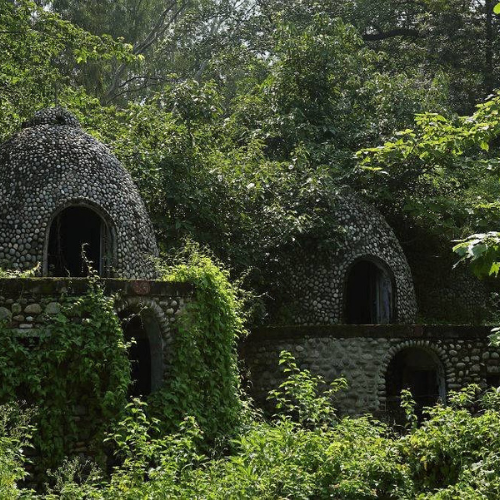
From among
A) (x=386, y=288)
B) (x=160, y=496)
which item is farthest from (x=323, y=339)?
(x=160, y=496)

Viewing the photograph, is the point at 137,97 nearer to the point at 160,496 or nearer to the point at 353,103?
the point at 353,103

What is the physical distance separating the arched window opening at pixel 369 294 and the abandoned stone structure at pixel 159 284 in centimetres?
4

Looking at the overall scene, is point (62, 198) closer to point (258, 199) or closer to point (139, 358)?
point (139, 358)

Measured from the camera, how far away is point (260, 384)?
1444 centimetres

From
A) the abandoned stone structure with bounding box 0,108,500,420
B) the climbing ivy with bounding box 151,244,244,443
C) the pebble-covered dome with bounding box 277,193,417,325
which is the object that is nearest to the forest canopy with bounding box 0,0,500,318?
the pebble-covered dome with bounding box 277,193,417,325

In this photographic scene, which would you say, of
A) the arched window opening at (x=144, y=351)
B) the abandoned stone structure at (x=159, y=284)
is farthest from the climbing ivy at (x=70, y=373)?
the arched window opening at (x=144, y=351)

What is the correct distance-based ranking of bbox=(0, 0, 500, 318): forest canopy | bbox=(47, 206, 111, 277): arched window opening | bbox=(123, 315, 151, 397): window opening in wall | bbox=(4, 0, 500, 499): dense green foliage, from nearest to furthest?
1. bbox=(4, 0, 500, 499): dense green foliage
2. bbox=(123, 315, 151, 397): window opening in wall
3. bbox=(47, 206, 111, 277): arched window opening
4. bbox=(0, 0, 500, 318): forest canopy

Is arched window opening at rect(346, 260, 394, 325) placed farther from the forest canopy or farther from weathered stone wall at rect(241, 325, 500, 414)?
weathered stone wall at rect(241, 325, 500, 414)

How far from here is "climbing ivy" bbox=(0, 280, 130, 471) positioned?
10008 millimetres

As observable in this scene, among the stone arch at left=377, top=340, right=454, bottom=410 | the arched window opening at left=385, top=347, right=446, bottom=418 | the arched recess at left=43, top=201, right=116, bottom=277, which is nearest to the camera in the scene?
the arched recess at left=43, top=201, right=116, bottom=277

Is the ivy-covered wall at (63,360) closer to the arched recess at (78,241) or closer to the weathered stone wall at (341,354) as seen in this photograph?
the arched recess at (78,241)

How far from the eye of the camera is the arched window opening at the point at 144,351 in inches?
456

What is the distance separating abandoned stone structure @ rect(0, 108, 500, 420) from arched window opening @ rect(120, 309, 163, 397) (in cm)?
2

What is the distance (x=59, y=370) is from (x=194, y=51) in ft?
79.3
